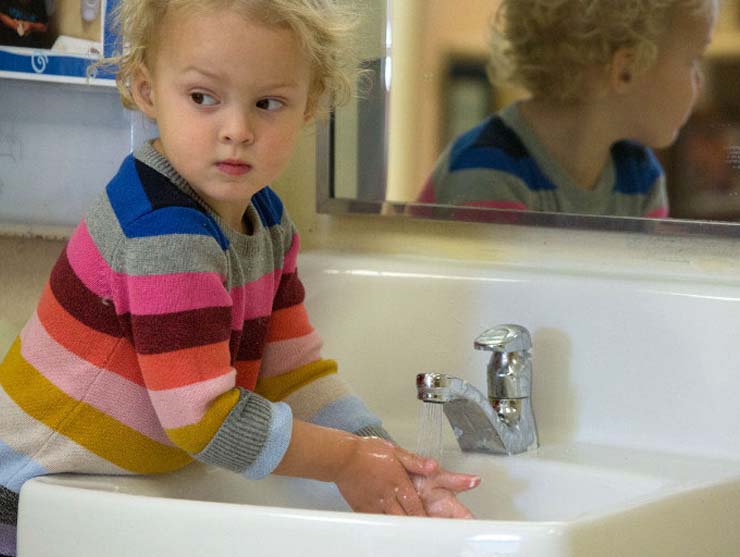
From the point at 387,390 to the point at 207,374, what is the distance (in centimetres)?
32

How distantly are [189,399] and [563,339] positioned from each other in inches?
14.2

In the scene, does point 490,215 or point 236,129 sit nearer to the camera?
point 236,129

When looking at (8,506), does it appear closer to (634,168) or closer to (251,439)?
(251,439)

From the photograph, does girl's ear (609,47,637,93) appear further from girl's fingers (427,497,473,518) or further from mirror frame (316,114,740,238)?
girl's fingers (427,497,473,518)

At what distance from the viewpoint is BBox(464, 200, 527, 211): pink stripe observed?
104 centimetres

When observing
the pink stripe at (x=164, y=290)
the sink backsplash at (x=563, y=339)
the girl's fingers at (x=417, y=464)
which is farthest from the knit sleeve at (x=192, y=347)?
the sink backsplash at (x=563, y=339)

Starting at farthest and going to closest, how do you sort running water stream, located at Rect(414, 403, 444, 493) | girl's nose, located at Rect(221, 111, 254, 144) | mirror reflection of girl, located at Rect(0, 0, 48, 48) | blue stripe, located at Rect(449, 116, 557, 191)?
mirror reflection of girl, located at Rect(0, 0, 48, 48) < blue stripe, located at Rect(449, 116, 557, 191) < running water stream, located at Rect(414, 403, 444, 493) < girl's nose, located at Rect(221, 111, 254, 144)

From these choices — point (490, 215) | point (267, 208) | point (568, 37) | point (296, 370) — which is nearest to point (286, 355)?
point (296, 370)

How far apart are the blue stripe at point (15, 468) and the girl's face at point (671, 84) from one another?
20.5 inches

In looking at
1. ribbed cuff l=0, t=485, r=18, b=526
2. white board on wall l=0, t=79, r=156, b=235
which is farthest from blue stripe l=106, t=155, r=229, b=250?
white board on wall l=0, t=79, r=156, b=235

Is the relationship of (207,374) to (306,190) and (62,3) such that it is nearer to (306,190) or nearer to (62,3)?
(306,190)

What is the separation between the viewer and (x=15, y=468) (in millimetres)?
842

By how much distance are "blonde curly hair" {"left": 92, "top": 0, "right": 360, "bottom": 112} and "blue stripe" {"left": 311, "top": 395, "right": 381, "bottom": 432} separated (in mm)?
229

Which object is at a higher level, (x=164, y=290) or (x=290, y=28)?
(x=290, y=28)
